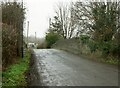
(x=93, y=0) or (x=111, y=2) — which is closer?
(x=111, y=2)

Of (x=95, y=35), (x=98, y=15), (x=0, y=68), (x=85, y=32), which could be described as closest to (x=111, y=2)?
(x=98, y=15)

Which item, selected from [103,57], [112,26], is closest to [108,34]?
[112,26]

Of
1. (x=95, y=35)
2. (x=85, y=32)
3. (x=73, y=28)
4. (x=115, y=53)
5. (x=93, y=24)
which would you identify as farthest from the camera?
(x=73, y=28)

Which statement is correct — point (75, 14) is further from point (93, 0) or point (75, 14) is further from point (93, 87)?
point (93, 87)

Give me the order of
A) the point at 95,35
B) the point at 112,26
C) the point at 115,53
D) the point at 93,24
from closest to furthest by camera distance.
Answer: the point at 115,53 → the point at 112,26 → the point at 95,35 → the point at 93,24

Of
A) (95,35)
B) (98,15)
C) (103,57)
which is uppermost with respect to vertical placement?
(98,15)

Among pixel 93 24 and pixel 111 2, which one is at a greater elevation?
pixel 111 2

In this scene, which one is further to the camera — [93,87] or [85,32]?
[85,32]

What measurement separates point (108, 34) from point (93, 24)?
486 cm

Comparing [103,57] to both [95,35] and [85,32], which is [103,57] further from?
[85,32]

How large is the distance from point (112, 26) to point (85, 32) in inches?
322

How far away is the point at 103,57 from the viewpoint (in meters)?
27.8

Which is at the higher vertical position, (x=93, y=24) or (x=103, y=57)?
(x=93, y=24)

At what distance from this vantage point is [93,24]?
110 ft
